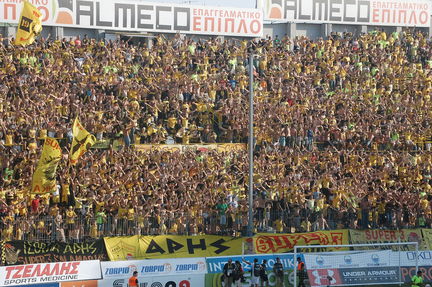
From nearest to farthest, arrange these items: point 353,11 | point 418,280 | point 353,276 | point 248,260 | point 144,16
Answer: point 418,280 < point 248,260 < point 353,276 < point 144,16 < point 353,11

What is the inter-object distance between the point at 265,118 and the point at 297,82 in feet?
12.6

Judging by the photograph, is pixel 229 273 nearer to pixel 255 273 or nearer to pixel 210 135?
pixel 255 273

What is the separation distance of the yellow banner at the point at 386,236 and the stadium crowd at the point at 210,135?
91 cm

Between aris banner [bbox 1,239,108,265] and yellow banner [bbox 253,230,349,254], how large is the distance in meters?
5.40

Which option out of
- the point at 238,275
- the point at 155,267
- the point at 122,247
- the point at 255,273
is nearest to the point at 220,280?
the point at 238,275

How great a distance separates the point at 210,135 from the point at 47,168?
9.20 metres

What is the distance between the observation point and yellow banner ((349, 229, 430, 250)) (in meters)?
30.7

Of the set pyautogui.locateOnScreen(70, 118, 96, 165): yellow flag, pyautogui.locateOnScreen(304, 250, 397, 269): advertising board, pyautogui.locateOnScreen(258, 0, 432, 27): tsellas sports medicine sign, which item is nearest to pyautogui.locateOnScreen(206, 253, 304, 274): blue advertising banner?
pyautogui.locateOnScreen(304, 250, 397, 269): advertising board

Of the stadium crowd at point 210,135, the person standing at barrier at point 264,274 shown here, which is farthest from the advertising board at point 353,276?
the stadium crowd at point 210,135

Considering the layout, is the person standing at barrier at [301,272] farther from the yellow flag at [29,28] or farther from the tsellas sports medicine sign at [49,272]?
the yellow flag at [29,28]

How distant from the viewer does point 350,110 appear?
3709 cm

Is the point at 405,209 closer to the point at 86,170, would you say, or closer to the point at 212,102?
the point at 212,102

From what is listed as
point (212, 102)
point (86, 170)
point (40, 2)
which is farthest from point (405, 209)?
point (40, 2)

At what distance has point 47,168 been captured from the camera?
27.5 metres
